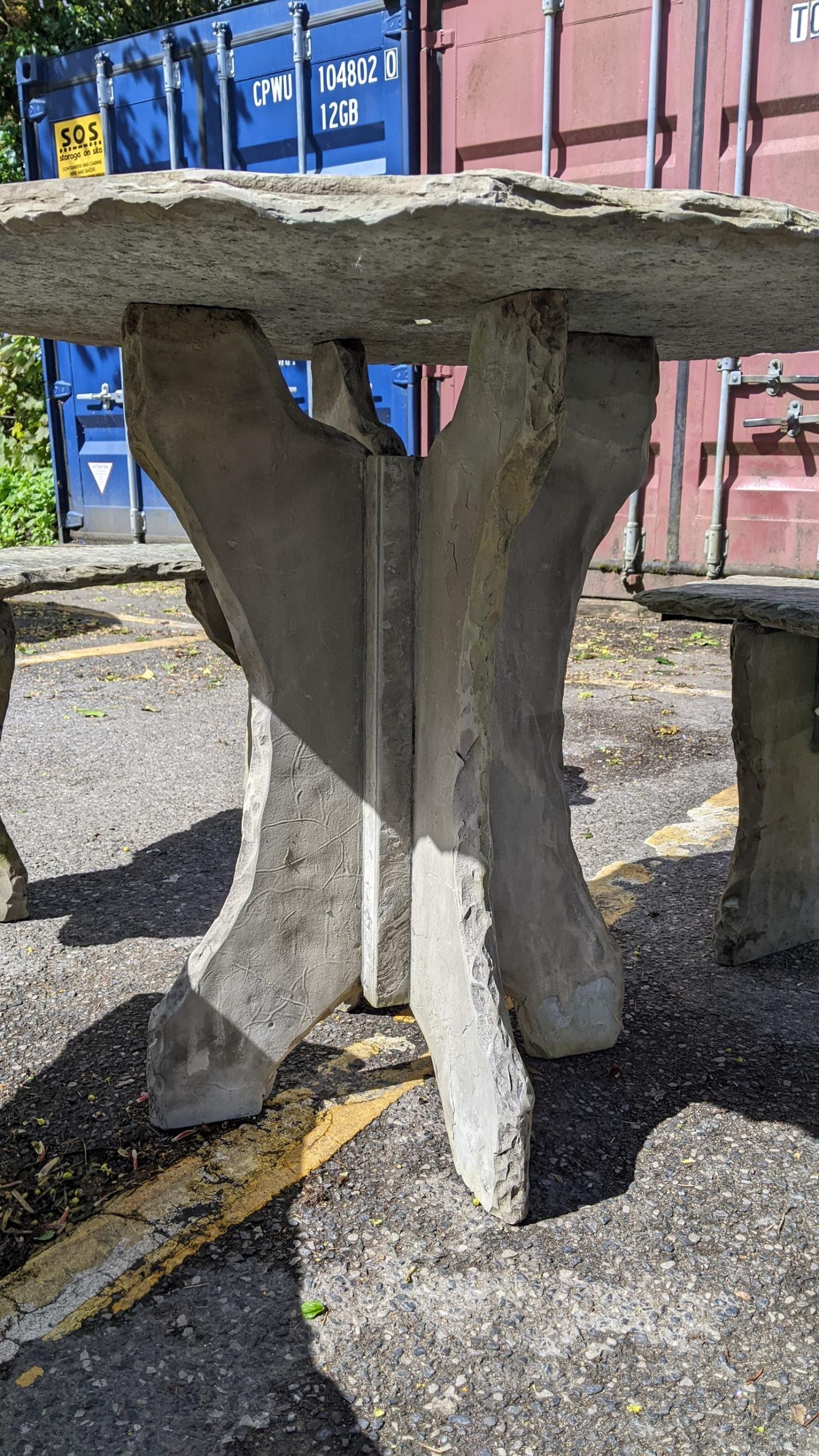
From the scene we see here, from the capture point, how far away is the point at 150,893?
3447 mm

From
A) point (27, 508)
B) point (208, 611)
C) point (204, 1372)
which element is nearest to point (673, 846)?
point (208, 611)

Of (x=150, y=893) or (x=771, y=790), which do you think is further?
(x=150, y=893)

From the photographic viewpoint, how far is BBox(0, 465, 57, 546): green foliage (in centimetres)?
961

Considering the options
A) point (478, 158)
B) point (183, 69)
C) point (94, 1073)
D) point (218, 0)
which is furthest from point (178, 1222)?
point (218, 0)

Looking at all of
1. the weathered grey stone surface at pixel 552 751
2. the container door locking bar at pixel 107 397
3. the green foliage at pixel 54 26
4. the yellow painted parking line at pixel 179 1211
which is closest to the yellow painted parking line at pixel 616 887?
the weathered grey stone surface at pixel 552 751

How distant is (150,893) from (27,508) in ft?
23.3

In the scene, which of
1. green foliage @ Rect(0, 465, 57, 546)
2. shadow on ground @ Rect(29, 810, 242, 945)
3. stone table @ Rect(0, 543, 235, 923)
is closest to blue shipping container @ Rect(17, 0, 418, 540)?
green foliage @ Rect(0, 465, 57, 546)

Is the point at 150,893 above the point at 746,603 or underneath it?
underneath

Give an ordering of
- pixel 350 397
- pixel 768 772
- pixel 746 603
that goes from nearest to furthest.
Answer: pixel 350 397 < pixel 746 603 < pixel 768 772

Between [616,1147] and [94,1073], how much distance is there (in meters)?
1.06

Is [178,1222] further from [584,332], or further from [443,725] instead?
[584,332]

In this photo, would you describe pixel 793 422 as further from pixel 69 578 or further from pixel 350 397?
pixel 69 578

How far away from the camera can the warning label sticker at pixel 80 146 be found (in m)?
8.12

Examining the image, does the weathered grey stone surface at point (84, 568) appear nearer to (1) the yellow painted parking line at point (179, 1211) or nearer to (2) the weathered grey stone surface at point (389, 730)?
(2) the weathered grey stone surface at point (389, 730)
